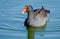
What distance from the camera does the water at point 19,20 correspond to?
331 inches

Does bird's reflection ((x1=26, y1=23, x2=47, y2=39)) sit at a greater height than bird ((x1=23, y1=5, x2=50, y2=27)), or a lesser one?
lesser

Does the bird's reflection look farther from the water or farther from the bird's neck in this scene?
the bird's neck

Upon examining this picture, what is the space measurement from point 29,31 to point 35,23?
49 cm

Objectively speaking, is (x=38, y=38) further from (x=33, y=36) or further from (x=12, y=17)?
(x=12, y=17)

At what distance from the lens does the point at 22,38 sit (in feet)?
26.7

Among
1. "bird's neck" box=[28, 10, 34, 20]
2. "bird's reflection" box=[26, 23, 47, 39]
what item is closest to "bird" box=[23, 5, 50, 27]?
"bird's neck" box=[28, 10, 34, 20]

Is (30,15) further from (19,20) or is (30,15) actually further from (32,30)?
(32,30)

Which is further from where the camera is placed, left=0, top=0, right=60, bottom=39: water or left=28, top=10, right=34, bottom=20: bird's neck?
left=28, top=10, right=34, bottom=20: bird's neck

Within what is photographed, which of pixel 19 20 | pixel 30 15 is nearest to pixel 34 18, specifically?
pixel 30 15

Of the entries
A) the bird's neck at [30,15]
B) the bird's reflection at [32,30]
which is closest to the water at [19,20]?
the bird's reflection at [32,30]

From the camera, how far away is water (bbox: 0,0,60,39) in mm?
8414

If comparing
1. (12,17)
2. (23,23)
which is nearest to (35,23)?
(23,23)

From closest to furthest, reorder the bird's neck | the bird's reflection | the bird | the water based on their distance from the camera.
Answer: the water
the bird's reflection
the bird
the bird's neck

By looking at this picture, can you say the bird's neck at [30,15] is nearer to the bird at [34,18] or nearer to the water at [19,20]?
the bird at [34,18]
